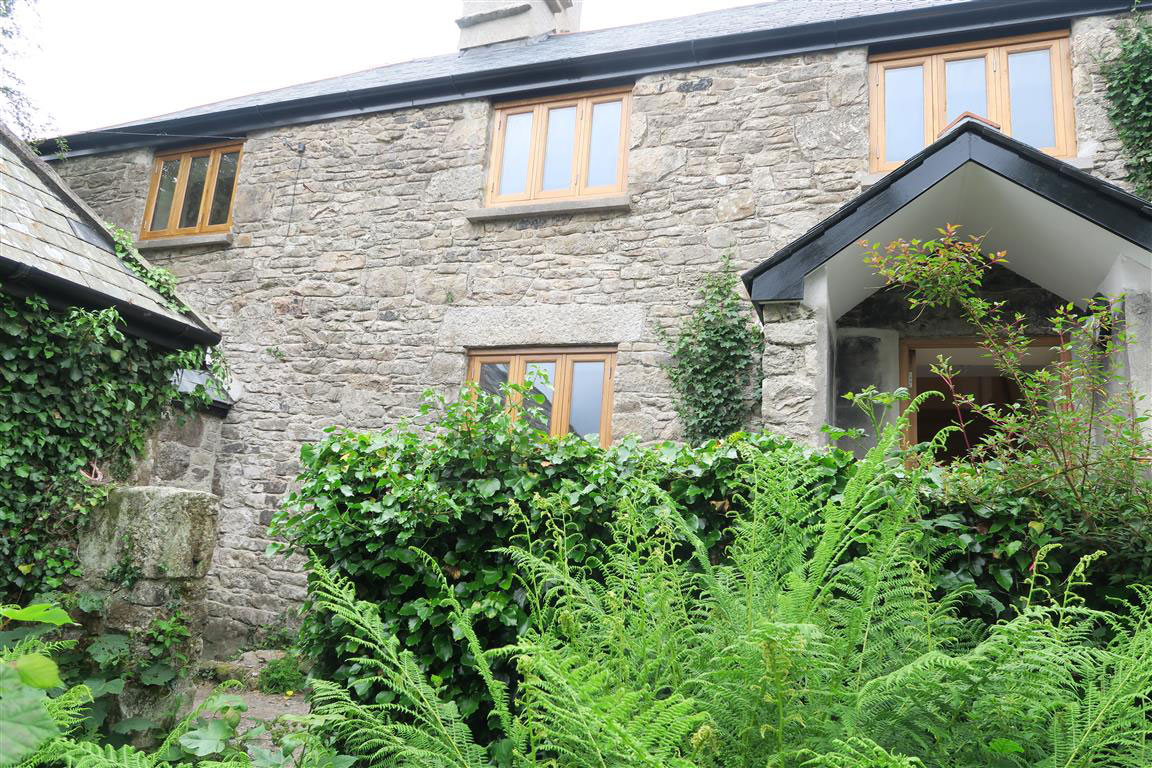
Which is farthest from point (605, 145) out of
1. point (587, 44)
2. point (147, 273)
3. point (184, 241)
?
point (184, 241)

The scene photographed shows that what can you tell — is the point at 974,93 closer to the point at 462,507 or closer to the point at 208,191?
the point at 462,507

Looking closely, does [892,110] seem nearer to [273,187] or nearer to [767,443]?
[767,443]

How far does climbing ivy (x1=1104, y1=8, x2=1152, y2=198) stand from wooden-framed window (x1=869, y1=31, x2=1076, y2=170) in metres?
0.31

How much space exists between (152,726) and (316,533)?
3.97ft

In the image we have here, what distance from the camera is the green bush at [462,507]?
124 inches

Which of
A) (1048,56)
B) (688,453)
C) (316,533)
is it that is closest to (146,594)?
(316,533)

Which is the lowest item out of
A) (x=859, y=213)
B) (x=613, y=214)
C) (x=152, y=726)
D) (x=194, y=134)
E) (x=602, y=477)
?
(x=152, y=726)

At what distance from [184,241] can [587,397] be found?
5.14 metres

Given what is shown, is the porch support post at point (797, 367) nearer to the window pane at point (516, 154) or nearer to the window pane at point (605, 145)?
the window pane at point (605, 145)

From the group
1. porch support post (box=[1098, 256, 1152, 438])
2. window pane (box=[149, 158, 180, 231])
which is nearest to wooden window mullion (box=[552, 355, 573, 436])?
porch support post (box=[1098, 256, 1152, 438])

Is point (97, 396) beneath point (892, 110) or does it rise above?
beneath

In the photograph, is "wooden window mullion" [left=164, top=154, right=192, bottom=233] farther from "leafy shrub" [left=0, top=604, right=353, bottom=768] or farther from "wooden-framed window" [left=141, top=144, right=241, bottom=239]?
"leafy shrub" [left=0, top=604, right=353, bottom=768]

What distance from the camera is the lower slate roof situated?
13.4ft

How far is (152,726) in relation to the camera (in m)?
3.51
